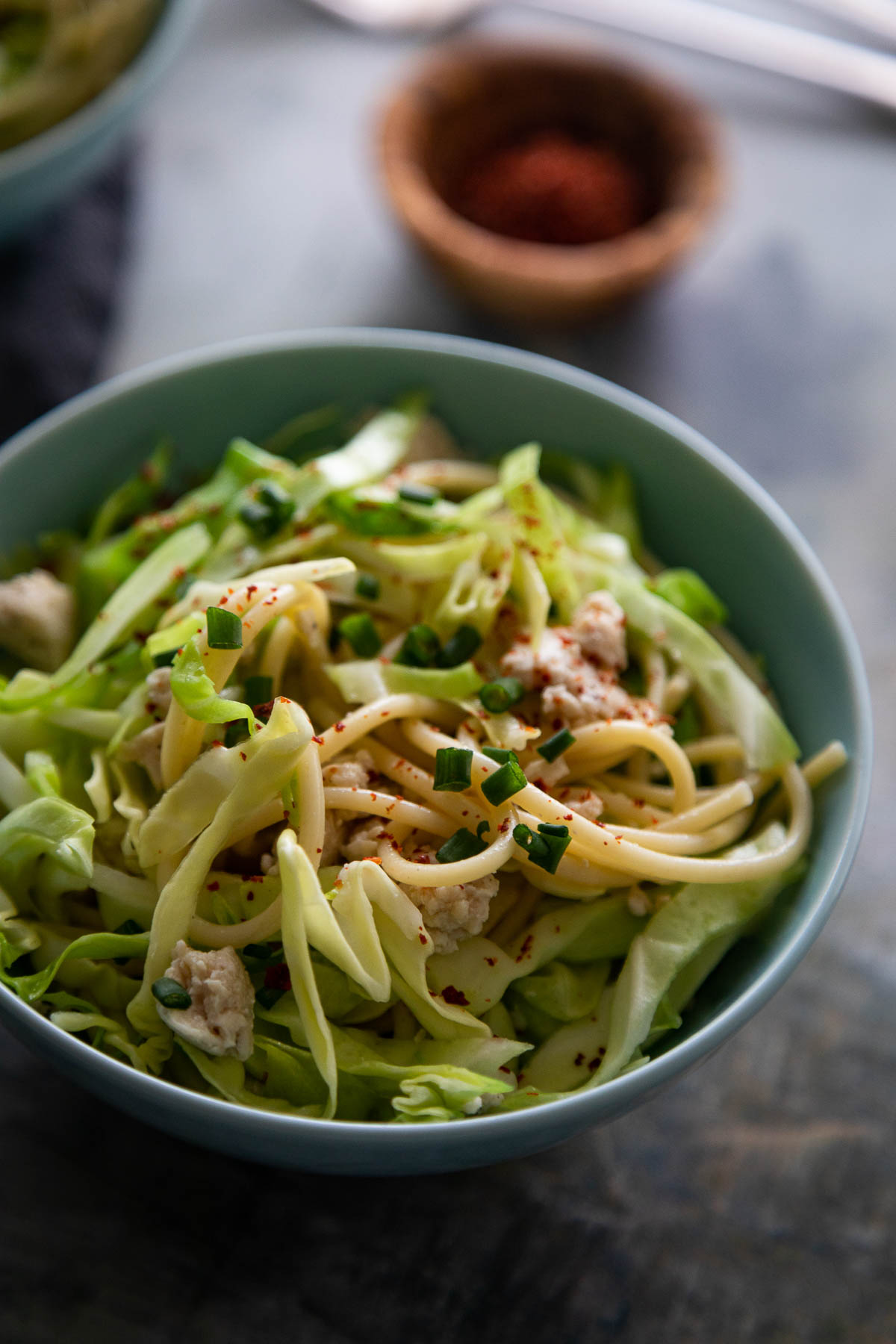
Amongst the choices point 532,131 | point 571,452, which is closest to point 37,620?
point 571,452

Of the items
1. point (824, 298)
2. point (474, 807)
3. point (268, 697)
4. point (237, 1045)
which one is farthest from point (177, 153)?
point (237, 1045)

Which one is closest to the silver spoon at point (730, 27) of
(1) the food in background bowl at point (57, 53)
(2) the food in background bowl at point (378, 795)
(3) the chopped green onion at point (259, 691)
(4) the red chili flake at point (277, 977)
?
(1) the food in background bowl at point (57, 53)

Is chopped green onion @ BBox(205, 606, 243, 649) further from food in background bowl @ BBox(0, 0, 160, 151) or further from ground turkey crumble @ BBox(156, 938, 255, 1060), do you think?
food in background bowl @ BBox(0, 0, 160, 151)

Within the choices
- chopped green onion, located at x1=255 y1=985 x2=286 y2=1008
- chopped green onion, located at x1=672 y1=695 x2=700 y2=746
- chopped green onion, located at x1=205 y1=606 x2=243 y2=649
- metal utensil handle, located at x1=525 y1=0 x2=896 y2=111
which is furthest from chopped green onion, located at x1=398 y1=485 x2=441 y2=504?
metal utensil handle, located at x1=525 y1=0 x2=896 y2=111

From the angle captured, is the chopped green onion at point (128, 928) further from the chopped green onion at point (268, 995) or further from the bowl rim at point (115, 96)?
the bowl rim at point (115, 96)

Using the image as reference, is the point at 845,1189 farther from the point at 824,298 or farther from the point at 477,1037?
the point at 824,298
